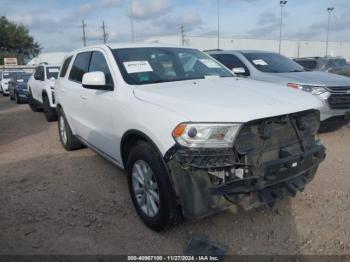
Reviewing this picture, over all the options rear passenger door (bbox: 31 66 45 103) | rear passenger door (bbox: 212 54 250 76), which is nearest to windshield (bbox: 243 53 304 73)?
rear passenger door (bbox: 212 54 250 76)

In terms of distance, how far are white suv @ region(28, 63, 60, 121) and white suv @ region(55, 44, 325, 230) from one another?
19.2 feet

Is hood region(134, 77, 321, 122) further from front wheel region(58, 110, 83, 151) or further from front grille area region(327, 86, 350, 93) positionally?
front grille area region(327, 86, 350, 93)

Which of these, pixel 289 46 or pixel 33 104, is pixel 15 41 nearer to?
pixel 289 46

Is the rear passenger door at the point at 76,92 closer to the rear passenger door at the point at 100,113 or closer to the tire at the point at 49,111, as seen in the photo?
the rear passenger door at the point at 100,113

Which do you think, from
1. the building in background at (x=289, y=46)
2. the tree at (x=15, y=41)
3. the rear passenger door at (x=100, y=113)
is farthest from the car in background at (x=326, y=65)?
the tree at (x=15, y=41)

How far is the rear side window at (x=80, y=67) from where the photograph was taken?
5165mm

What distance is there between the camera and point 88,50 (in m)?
5.16

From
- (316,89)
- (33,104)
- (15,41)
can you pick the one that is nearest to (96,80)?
(316,89)

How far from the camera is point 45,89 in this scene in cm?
990

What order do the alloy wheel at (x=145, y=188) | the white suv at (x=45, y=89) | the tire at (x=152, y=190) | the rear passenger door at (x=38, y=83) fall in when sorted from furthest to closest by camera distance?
the rear passenger door at (x=38, y=83), the white suv at (x=45, y=89), the alloy wheel at (x=145, y=188), the tire at (x=152, y=190)

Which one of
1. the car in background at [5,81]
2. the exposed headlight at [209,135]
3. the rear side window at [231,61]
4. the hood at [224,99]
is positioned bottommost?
the car in background at [5,81]

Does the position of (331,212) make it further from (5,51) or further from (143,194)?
(5,51)

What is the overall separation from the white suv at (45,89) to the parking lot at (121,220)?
452 centimetres

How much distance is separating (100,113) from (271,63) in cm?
499
